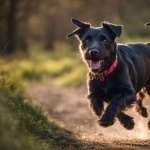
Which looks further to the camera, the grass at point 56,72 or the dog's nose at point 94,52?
the grass at point 56,72

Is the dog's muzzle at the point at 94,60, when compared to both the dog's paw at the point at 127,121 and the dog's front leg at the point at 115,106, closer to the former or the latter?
the dog's front leg at the point at 115,106

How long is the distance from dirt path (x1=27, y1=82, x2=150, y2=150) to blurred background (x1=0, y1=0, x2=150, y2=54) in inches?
396

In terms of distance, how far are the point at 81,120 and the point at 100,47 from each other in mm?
4476

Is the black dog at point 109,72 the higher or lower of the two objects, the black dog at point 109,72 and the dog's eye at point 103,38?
the lower

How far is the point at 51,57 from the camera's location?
1169 inches

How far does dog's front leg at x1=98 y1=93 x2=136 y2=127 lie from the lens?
791cm

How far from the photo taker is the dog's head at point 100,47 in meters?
8.28

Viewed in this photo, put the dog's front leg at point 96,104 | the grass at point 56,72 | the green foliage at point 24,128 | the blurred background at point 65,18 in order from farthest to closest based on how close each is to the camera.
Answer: the blurred background at point 65,18 < the grass at point 56,72 < the dog's front leg at point 96,104 < the green foliage at point 24,128

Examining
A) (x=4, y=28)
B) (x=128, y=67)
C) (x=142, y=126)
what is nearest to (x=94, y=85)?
(x=128, y=67)

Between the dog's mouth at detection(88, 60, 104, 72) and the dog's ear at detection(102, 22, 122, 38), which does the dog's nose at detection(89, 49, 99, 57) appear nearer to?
the dog's mouth at detection(88, 60, 104, 72)

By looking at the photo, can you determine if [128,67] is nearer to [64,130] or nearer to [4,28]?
[64,130]

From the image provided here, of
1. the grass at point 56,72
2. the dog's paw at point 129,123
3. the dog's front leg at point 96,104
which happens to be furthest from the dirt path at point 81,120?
the grass at point 56,72

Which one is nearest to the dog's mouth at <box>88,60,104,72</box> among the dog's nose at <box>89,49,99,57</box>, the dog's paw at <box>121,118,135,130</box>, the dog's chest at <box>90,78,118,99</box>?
the dog's nose at <box>89,49,99,57</box>

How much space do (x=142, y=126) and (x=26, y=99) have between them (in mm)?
2566
